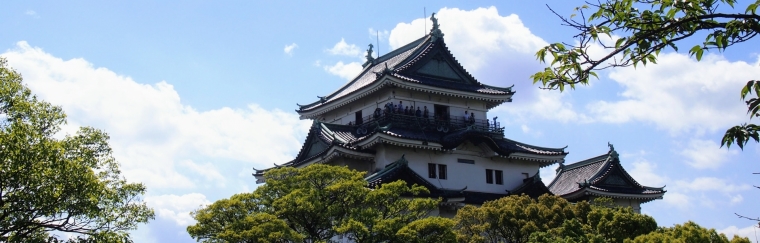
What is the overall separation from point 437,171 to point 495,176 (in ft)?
11.8

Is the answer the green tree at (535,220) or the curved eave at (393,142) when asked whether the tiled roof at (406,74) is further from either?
the green tree at (535,220)

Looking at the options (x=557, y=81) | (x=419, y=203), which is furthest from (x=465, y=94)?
(x=557, y=81)

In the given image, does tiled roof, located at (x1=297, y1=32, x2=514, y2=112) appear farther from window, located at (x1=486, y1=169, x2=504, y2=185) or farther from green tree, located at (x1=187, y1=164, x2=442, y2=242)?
green tree, located at (x1=187, y1=164, x2=442, y2=242)

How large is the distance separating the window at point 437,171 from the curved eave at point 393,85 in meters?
3.91

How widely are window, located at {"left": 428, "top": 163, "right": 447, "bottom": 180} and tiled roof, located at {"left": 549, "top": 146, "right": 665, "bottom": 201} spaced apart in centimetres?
670

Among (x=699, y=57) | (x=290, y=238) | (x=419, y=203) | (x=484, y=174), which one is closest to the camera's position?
(x=699, y=57)

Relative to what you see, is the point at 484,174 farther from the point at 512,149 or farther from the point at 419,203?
the point at 419,203

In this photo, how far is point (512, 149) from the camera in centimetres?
3731

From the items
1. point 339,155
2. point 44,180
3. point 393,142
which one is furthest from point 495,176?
point 44,180

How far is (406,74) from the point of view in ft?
122

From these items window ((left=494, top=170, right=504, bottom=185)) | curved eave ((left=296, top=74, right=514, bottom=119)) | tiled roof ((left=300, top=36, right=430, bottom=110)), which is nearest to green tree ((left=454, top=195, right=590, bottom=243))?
window ((left=494, top=170, right=504, bottom=185))

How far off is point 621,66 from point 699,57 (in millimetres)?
853

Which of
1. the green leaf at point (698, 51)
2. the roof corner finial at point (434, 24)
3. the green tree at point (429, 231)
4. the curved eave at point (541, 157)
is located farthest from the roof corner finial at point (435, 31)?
the green leaf at point (698, 51)

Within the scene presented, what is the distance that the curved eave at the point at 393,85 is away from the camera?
3591 centimetres
